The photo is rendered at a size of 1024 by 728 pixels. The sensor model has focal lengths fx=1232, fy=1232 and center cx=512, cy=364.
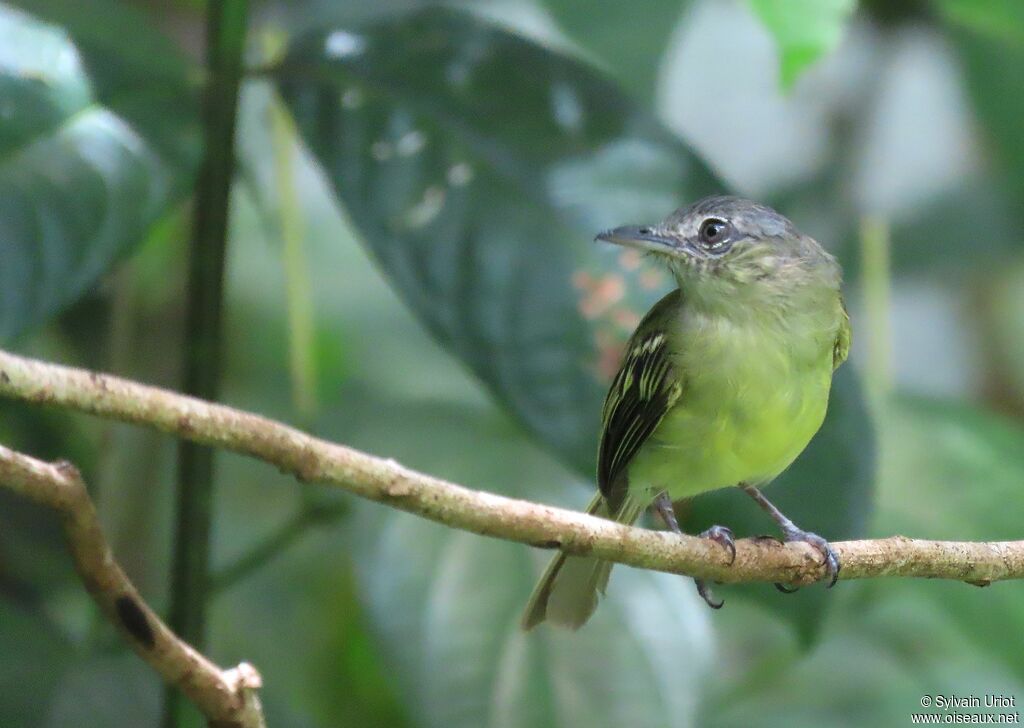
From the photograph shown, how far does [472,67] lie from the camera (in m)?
2.65

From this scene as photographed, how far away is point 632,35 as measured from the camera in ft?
11.1

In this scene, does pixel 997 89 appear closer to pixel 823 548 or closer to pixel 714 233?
pixel 714 233

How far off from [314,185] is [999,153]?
2.81m

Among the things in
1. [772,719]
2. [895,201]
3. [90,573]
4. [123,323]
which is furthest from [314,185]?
[90,573]

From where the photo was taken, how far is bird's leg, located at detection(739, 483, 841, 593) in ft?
6.24

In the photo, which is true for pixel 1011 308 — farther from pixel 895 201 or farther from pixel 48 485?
pixel 48 485

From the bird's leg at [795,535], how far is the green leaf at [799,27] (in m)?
0.76

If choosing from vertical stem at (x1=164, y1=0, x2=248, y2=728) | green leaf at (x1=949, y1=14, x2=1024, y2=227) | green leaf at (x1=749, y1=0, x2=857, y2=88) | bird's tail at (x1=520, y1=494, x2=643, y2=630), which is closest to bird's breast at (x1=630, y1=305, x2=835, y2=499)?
bird's tail at (x1=520, y1=494, x2=643, y2=630)

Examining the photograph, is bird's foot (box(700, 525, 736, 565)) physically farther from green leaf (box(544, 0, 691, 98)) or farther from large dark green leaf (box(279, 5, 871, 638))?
green leaf (box(544, 0, 691, 98))

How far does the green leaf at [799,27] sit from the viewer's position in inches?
76.4

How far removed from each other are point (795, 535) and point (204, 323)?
1.24 meters

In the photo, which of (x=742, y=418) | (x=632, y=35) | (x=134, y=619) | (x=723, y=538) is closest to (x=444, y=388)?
(x=632, y=35)

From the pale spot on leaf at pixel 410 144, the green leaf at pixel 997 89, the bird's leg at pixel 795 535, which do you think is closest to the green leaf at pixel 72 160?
the pale spot on leaf at pixel 410 144

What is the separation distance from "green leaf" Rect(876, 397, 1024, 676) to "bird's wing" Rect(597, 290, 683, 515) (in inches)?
44.3
